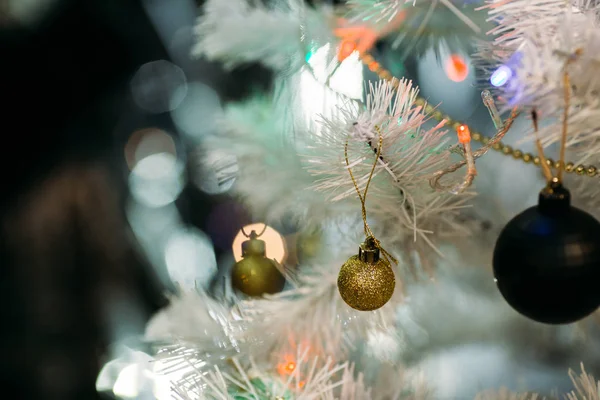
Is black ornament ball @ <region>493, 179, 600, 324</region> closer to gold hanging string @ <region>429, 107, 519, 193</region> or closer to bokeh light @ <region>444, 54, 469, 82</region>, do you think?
gold hanging string @ <region>429, 107, 519, 193</region>

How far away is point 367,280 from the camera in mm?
327

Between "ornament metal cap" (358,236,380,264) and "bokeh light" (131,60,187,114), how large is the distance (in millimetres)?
776

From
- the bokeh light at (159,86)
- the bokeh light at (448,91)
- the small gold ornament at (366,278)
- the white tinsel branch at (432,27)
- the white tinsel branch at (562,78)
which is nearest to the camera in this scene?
the white tinsel branch at (562,78)

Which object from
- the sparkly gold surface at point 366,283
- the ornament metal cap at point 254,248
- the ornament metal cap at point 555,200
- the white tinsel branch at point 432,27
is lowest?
the sparkly gold surface at point 366,283

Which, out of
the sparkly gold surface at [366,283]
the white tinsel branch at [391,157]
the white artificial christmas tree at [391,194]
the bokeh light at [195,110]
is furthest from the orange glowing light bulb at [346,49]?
the bokeh light at [195,110]

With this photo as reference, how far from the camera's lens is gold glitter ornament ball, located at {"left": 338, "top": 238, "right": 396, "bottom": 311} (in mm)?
328

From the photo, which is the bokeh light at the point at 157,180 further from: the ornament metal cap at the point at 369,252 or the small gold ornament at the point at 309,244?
the ornament metal cap at the point at 369,252

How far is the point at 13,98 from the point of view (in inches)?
31.6

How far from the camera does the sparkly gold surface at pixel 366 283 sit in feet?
1.08

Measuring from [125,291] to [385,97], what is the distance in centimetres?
87

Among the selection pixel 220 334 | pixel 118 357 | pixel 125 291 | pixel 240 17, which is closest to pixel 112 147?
pixel 125 291

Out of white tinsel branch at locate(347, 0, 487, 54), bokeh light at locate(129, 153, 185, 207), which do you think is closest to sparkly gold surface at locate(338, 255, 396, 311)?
white tinsel branch at locate(347, 0, 487, 54)

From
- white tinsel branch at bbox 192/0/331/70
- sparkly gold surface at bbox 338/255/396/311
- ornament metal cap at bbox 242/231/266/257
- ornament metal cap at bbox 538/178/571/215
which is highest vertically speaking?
white tinsel branch at bbox 192/0/331/70

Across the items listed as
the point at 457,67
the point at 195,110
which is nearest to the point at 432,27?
the point at 457,67
